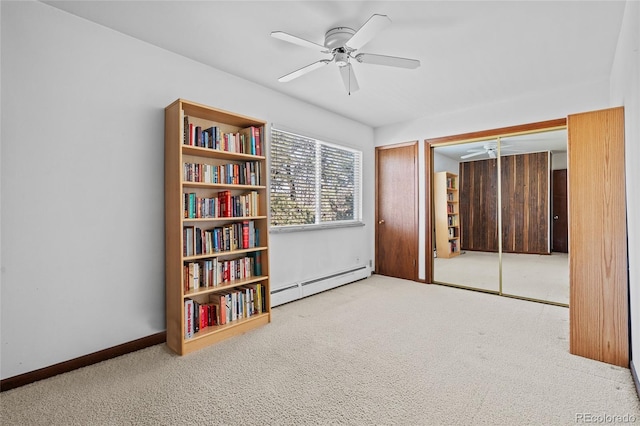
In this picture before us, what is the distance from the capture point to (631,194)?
201 cm

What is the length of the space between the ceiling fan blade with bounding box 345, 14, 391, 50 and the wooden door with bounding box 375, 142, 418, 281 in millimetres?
2903

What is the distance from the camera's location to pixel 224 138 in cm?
284

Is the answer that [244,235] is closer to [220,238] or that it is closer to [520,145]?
[220,238]

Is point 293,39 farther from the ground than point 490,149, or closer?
farther from the ground

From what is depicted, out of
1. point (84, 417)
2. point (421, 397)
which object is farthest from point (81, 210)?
point (421, 397)

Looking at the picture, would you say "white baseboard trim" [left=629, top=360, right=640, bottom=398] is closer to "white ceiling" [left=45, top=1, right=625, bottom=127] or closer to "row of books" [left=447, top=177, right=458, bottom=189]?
"white ceiling" [left=45, top=1, right=625, bottom=127]

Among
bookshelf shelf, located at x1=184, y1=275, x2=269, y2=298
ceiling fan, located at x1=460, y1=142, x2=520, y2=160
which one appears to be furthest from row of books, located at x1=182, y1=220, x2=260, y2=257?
ceiling fan, located at x1=460, y1=142, x2=520, y2=160

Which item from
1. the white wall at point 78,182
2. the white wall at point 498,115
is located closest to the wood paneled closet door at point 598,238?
the white wall at point 498,115

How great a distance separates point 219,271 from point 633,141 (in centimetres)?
318

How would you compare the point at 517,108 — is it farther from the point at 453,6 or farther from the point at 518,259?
the point at 453,6

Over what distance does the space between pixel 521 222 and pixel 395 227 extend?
5.61 ft

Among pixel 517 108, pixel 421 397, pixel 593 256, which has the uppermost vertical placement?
pixel 517 108

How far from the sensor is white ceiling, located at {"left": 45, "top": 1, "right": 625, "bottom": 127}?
2.10 meters

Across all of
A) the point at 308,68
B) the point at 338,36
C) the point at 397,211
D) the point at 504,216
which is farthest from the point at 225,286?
the point at 504,216
